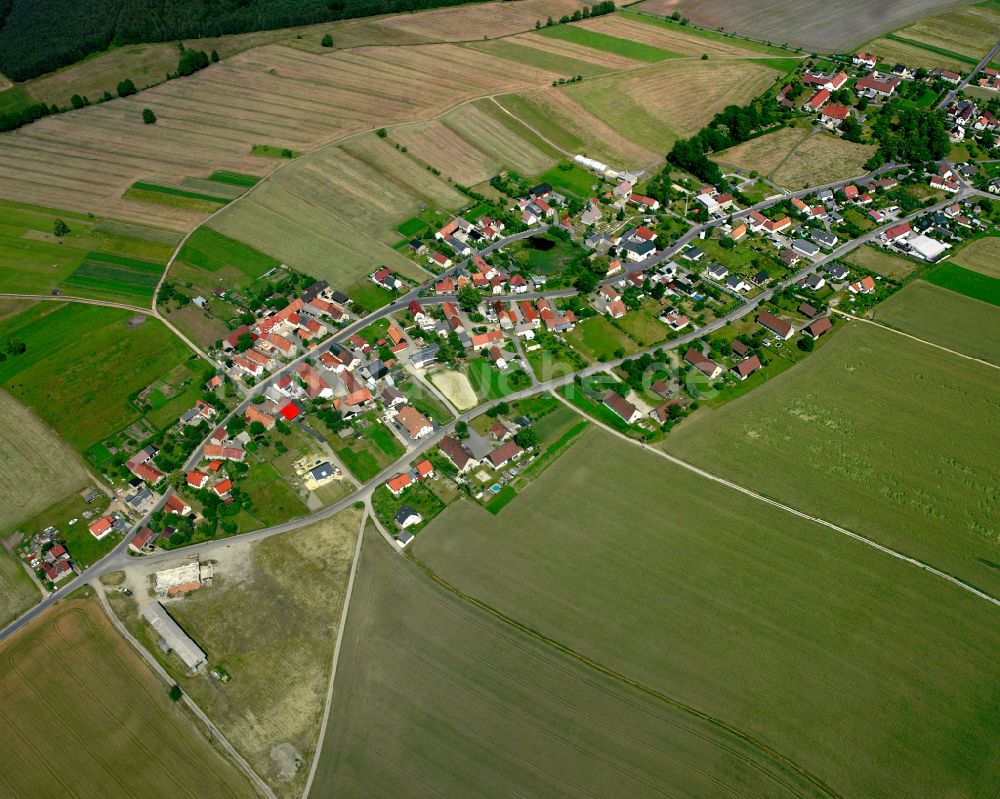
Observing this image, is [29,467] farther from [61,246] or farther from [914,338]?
[914,338]

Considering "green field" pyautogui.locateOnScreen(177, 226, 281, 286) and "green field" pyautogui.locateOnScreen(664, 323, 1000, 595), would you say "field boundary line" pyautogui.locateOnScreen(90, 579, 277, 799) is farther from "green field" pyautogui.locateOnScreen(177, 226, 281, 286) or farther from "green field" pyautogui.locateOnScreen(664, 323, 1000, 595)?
"green field" pyautogui.locateOnScreen(664, 323, 1000, 595)

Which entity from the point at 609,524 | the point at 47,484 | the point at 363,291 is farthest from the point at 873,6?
the point at 47,484

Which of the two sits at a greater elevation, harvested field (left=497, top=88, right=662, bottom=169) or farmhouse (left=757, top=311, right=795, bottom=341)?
harvested field (left=497, top=88, right=662, bottom=169)

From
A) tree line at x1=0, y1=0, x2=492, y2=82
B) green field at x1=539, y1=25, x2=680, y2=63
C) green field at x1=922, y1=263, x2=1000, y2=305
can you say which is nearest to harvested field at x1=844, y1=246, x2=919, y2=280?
green field at x1=922, y1=263, x2=1000, y2=305

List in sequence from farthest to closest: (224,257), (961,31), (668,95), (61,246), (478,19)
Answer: (478,19)
(961,31)
(668,95)
(61,246)
(224,257)

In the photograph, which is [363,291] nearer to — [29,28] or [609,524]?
[609,524]

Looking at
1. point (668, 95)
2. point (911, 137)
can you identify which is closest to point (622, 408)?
point (911, 137)
